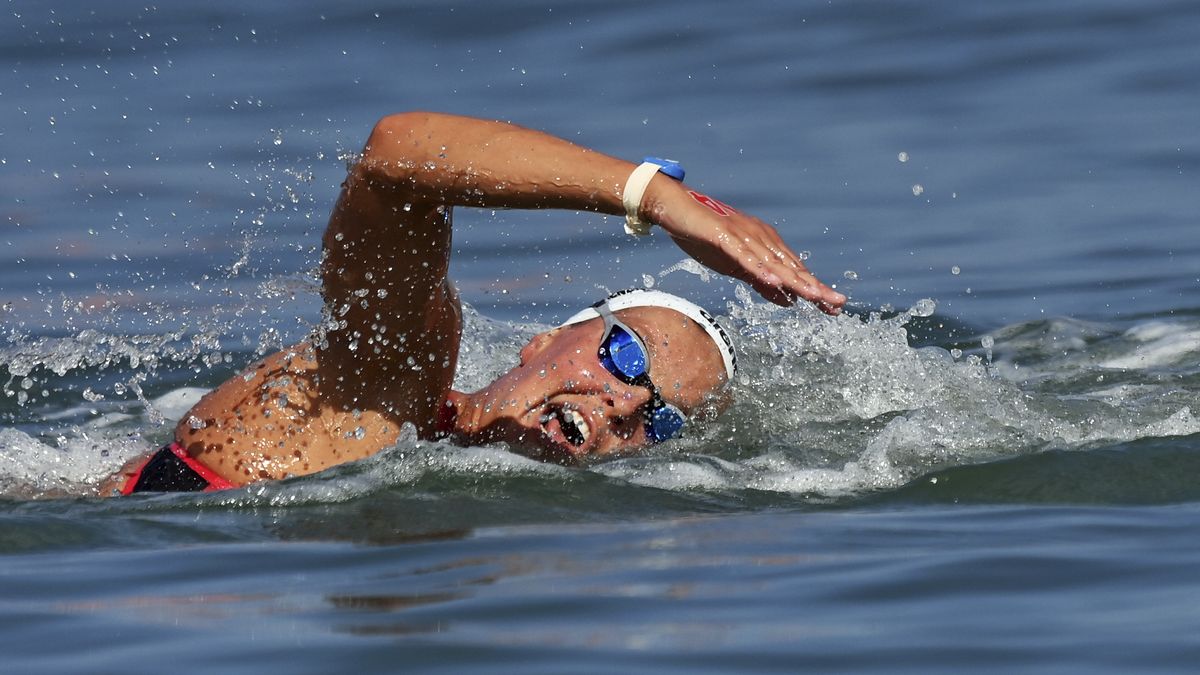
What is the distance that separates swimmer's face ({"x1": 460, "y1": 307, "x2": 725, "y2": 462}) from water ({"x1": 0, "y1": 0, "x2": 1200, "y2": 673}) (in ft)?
0.57

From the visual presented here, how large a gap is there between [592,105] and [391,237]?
27.4 ft

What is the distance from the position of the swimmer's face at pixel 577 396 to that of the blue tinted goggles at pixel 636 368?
16mm

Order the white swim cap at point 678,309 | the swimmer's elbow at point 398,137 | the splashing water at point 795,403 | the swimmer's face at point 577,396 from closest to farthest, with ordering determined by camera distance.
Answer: the swimmer's elbow at point 398,137 < the splashing water at point 795,403 < the swimmer's face at point 577,396 < the white swim cap at point 678,309

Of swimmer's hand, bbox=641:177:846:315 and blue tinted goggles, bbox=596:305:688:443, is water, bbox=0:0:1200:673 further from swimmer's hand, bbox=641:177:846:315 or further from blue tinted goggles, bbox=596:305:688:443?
swimmer's hand, bbox=641:177:846:315

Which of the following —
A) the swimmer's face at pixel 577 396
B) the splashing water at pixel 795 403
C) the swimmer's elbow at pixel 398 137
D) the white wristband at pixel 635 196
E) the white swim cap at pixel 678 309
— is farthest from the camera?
the white swim cap at pixel 678 309

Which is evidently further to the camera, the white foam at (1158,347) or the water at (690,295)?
the white foam at (1158,347)

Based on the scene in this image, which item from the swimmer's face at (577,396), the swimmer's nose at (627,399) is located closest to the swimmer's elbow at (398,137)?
the swimmer's face at (577,396)

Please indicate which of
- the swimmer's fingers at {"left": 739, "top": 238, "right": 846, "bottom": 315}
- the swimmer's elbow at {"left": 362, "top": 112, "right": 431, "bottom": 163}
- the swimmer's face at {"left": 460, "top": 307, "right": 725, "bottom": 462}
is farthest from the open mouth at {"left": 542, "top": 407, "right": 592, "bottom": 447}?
the swimmer's fingers at {"left": 739, "top": 238, "right": 846, "bottom": 315}

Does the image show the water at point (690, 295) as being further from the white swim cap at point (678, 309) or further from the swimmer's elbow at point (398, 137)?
the swimmer's elbow at point (398, 137)

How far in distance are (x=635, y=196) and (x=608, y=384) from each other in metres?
1.34

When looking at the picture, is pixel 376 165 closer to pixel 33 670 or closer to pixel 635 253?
pixel 33 670

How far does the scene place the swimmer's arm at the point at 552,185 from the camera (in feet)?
12.8

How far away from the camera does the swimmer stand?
416 cm

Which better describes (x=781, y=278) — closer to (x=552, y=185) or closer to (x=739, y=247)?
(x=739, y=247)
